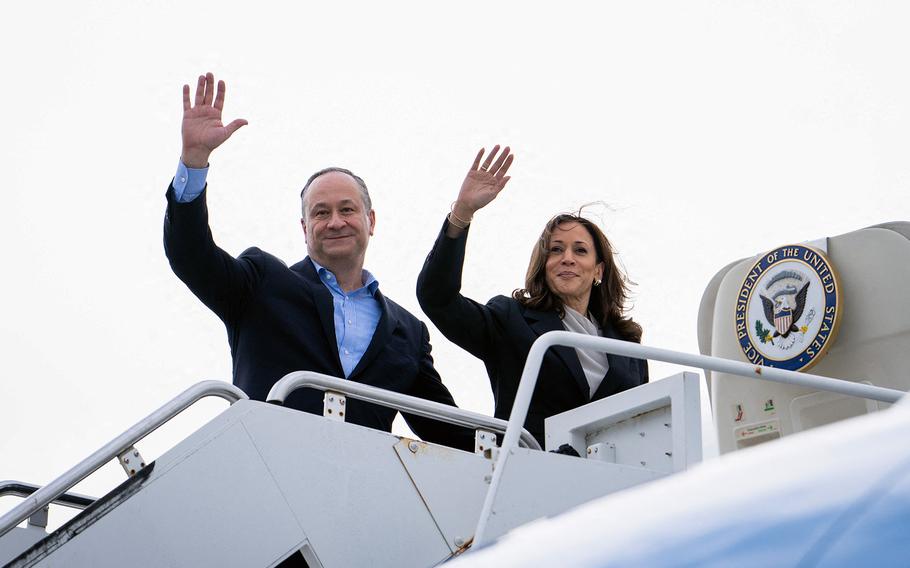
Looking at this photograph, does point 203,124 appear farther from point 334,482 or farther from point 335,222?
point 334,482

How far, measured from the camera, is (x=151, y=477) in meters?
3.32

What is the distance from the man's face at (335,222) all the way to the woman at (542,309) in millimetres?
522

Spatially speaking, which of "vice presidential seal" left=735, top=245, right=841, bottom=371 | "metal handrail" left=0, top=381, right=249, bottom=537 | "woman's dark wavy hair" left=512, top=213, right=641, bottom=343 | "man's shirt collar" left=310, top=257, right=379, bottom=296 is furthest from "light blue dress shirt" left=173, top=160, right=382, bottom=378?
"vice presidential seal" left=735, top=245, right=841, bottom=371

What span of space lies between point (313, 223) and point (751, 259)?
212 cm

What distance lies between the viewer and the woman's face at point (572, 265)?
498 centimetres

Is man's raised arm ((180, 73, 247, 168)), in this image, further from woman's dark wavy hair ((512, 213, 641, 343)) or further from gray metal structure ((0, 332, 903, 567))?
woman's dark wavy hair ((512, 213, 641, 343))

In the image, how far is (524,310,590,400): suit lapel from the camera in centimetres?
458

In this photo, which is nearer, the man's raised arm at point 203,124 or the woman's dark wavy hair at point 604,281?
the man's raised arm at point 203,124

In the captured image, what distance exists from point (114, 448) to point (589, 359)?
2.14 m

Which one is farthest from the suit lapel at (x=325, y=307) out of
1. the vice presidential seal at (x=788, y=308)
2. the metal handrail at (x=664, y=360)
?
the vice presidential seal at (x=788, y=308)

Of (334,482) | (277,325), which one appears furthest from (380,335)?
(334,482)

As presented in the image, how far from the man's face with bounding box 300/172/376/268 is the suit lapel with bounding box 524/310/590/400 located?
864 millimetres

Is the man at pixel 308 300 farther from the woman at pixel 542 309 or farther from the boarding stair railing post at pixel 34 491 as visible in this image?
the boarding stair railing post at pixel 34 491

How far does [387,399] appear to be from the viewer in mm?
3758
